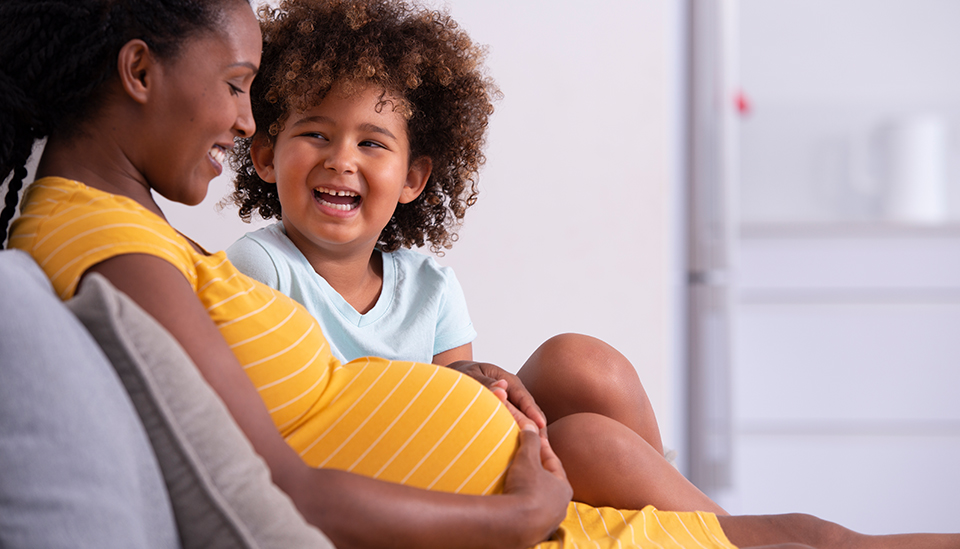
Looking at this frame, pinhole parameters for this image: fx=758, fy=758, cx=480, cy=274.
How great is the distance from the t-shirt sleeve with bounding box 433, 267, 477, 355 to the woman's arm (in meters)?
0.67

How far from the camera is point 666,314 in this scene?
6.76 ft

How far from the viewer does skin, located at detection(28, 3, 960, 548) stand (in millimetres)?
612

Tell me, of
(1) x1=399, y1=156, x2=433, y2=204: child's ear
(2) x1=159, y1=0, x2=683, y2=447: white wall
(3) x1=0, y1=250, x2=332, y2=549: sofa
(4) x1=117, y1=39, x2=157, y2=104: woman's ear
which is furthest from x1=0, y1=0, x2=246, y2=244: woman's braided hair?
(2) x1=159, y1=0, x2=683, y2=447: white wall

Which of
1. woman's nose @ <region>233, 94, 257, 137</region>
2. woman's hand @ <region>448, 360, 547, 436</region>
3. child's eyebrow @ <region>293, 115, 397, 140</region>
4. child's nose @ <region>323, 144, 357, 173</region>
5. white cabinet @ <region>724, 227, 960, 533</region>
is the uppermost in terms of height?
child's eyebrow @ <region>293, 115, 397, 140</region>

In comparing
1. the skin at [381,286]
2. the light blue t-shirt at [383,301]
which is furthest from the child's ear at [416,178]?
the light blue t-shirt at [383,301]

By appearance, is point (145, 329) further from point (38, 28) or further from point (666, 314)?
point (666, 314)

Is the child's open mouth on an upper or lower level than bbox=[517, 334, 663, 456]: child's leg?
upper

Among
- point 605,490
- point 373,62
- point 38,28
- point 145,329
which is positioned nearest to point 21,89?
point 38,28

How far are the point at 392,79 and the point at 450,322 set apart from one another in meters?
0.42

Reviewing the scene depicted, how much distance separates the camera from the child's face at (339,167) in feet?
3.81

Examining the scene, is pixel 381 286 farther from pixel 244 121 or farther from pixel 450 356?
pixel 244 121

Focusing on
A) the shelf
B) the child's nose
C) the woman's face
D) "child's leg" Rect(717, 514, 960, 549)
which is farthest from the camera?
the shelf

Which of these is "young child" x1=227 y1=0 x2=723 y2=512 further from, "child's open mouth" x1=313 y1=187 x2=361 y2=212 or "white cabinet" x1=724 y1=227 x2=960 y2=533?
"white cabinet" x1=724 y1=227 x2=960 y2=533

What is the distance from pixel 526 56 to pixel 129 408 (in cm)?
167
